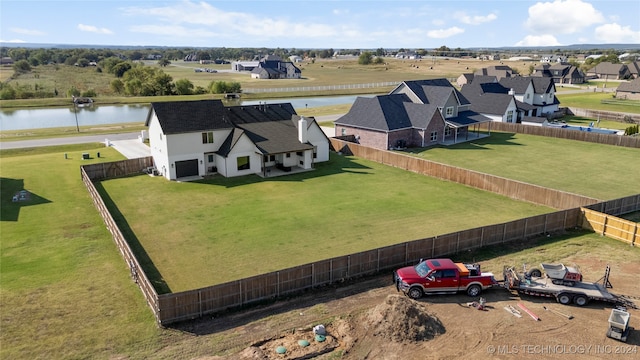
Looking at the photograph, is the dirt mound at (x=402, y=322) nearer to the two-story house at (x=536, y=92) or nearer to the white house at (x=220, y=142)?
the white house at (x=220, y=142)

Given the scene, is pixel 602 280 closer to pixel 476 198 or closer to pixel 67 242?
pixel 476 198

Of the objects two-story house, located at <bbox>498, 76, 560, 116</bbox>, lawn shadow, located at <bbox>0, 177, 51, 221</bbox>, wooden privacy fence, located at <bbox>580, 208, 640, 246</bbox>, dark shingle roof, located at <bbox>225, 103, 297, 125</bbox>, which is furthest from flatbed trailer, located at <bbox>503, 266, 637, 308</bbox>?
two-story house, located at <bbox>498, 76, 560, 116</bbox>

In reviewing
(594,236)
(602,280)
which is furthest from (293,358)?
(594,236)

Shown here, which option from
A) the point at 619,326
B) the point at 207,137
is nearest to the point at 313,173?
the point at 207,137

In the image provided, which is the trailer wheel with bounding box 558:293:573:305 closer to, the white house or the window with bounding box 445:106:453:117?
the white house

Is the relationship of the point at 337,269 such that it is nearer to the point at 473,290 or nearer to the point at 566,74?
the point at 473,290

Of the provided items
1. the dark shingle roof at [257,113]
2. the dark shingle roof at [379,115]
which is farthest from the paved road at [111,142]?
the dark shingle roof at [257,113]
